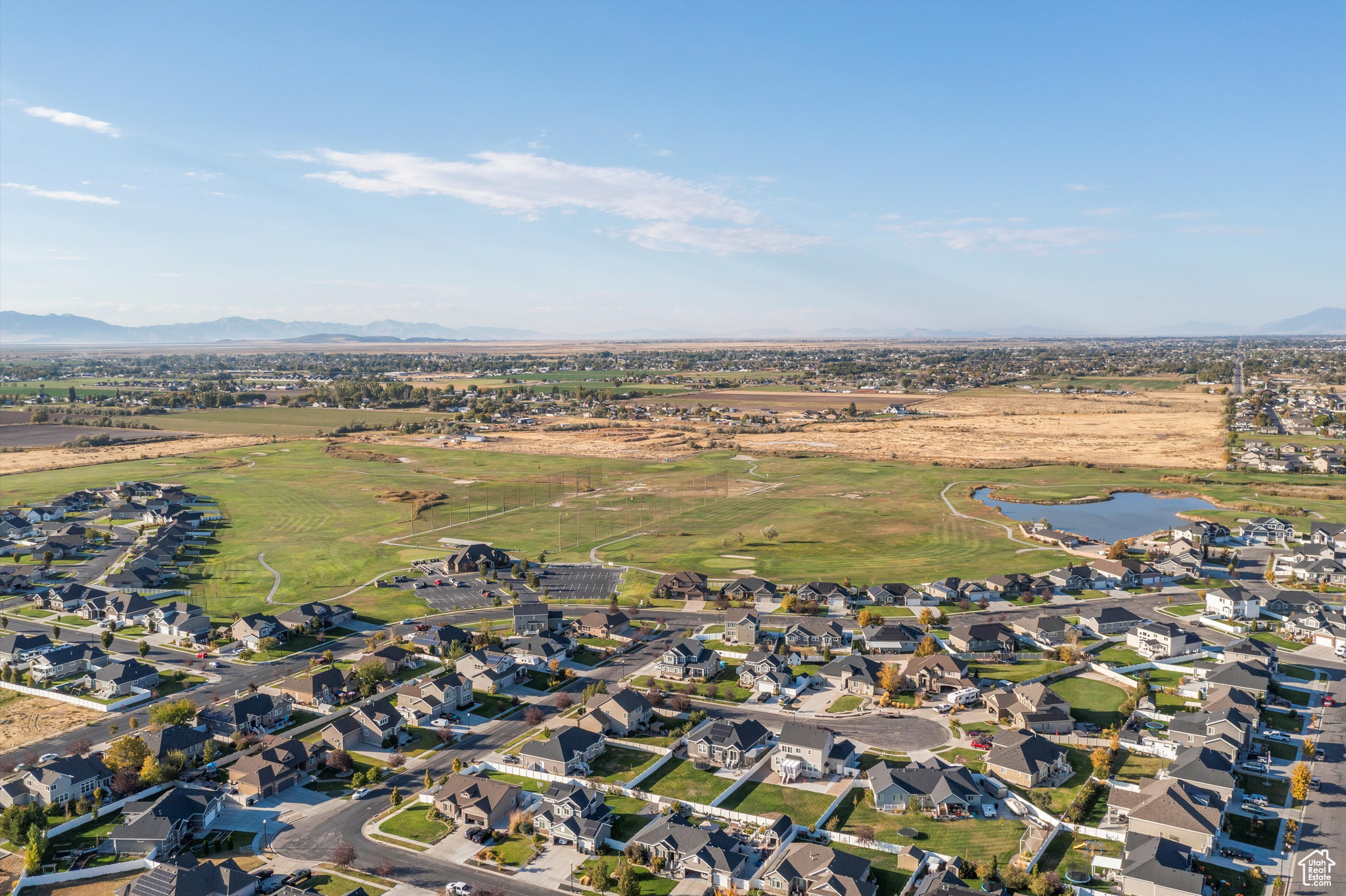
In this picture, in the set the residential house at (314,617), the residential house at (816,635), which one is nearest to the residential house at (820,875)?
the residential house at (816,635)

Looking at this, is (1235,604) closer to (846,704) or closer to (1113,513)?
(846,704)

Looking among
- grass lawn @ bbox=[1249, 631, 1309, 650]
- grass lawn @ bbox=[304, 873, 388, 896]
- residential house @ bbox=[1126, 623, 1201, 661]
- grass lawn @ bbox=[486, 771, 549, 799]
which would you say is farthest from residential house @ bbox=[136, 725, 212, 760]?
grass lawn @ bbox=[1249, 631, 1309, 650]

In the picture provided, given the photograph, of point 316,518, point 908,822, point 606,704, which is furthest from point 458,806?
point 316,518

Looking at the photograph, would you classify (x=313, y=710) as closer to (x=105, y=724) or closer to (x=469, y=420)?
(x=105, y=724)

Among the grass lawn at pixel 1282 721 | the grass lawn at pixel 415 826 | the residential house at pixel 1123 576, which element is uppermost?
the residential house at pixel 1123 576

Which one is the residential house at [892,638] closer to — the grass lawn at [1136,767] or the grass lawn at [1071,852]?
the grass lawn at [1136,767]

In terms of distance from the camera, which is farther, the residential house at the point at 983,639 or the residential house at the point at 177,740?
the residential house at the point at 983,639

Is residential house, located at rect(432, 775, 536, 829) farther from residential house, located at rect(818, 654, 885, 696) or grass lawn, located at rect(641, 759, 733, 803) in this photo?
residential house, located at rect(818, 654, 885, 696)

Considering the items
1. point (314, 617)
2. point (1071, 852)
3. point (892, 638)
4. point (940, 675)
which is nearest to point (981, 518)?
point (892, 638)
